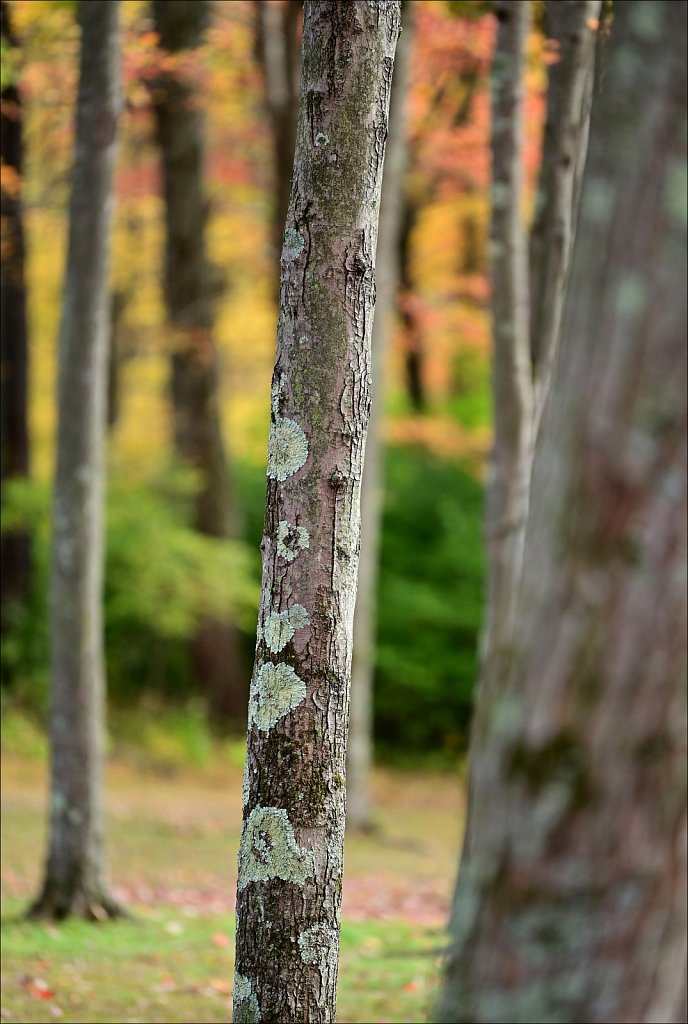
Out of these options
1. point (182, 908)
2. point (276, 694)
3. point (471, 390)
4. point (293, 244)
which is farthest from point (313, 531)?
point (471, 390)

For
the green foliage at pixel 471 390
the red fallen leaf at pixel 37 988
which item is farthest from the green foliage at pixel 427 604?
the red fallen leaf at pixel 37 988

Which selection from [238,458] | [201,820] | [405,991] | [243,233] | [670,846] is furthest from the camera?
[243,233]

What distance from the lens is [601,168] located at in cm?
257

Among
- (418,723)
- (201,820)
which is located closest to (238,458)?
(418,723)

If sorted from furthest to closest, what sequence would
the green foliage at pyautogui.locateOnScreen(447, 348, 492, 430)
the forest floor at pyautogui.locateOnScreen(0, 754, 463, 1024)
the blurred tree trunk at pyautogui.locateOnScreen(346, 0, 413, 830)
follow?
the green foliage at pyautogui.locateOnScreen(447, 348, 492, 430)
the blurred tree trunk at pyautogui.locateOnScreen(346, 0, 413, 830)
the forest floor at pyautogui.locateOnScreen(0, 754, 463, 1024)

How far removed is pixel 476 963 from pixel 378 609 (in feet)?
49.8

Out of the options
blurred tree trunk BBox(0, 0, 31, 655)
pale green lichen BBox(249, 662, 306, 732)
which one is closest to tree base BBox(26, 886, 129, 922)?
pale green lichen BBox(249, 662, 306, 732)

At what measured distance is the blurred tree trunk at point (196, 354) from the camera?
1541cm

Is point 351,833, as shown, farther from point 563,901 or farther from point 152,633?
point 563,901

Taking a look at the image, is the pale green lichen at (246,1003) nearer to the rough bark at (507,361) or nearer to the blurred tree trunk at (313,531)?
the blurred tree trunk at (313,531)

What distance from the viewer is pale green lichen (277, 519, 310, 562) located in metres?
3.55

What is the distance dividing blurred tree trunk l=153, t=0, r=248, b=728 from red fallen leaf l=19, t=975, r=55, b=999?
981 cm

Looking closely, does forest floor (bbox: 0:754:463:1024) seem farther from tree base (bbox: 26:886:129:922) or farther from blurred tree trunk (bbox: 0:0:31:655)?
blurred tree trunk (bbox: 0:0:31:655)

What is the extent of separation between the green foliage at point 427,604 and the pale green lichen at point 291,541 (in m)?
13.7
